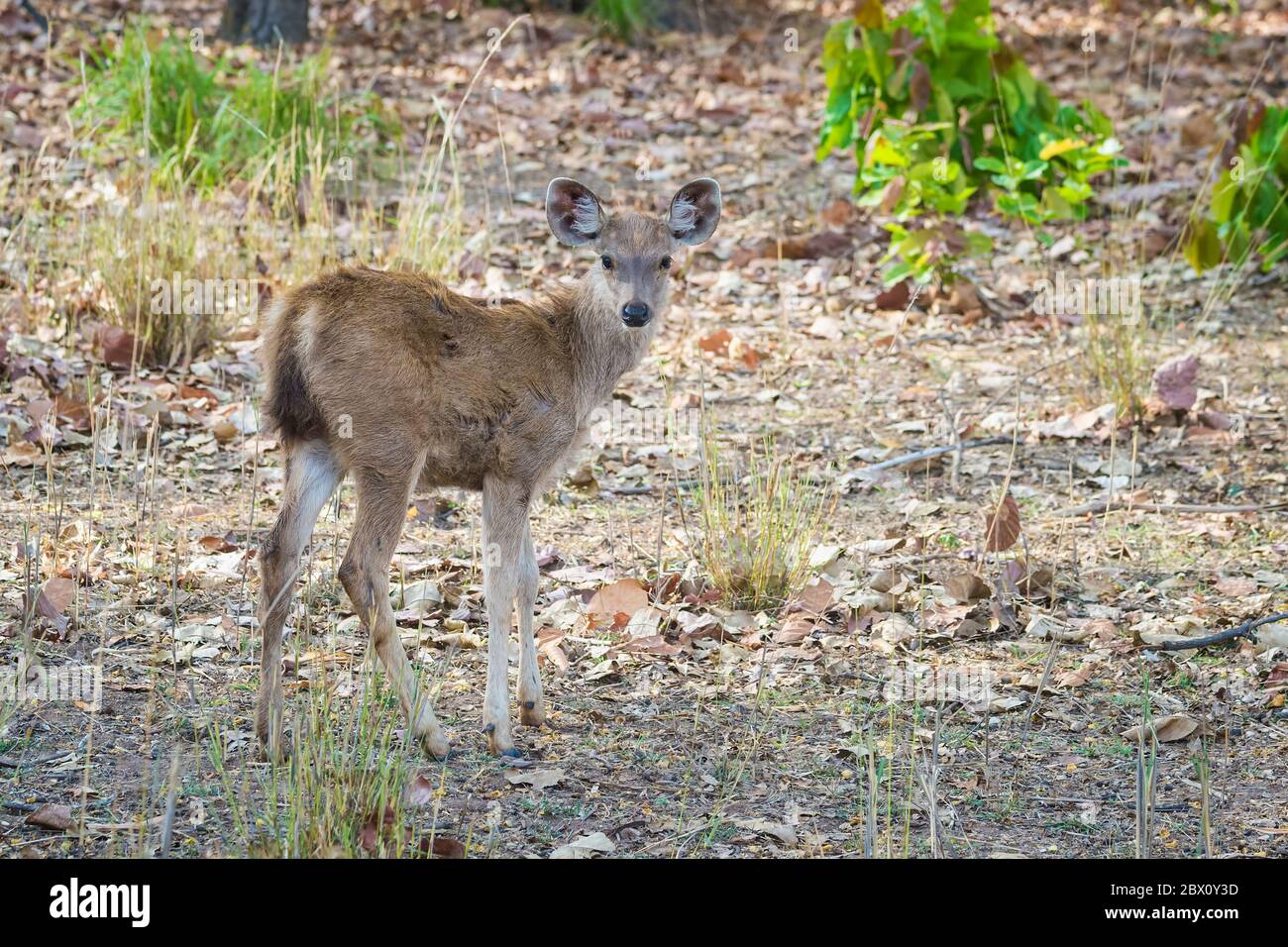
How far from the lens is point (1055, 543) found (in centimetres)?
650

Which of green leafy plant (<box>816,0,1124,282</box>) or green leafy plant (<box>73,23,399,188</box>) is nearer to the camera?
green leafy plant (<box>816,0,1124,282</box>)

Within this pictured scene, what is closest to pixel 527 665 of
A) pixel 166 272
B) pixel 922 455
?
pixel 922 455

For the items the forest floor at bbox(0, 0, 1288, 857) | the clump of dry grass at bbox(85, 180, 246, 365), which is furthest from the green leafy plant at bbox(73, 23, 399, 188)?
the clump of dry grass at bbox(85, 180, 246, 365)

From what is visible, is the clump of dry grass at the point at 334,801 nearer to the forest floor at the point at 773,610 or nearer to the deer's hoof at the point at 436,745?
the forest floor at the point at 773,610

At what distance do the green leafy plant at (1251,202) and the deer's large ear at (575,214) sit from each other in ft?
14.4

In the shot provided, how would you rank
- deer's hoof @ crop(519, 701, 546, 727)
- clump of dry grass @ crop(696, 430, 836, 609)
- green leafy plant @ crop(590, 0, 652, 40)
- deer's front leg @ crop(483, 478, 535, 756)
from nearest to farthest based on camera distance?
1. deer's front leg @ crop(483, 478, 535, 756)
2. deer's hoof @ crop(519, 701, 546, 727)
3. clump of dry grass @ crop(696, 430, 836, 609)
4. green leafy plant @ crop(590, 0, 652, 40)

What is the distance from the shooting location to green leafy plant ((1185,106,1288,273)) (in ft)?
28.3

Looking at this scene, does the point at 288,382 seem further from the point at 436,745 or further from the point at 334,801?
the point at 334,801

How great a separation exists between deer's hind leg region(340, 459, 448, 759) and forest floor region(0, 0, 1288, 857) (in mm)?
180

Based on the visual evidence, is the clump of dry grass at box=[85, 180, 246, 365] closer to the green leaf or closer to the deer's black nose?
the deer's black nose

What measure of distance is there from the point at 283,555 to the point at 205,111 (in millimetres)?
6272

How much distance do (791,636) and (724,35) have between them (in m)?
10.6

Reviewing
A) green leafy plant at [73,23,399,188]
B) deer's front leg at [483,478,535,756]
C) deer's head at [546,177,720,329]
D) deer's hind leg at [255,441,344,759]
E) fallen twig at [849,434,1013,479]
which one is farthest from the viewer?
green leafy plant at [73,23,399,188]

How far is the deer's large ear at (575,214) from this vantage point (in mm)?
5867
